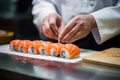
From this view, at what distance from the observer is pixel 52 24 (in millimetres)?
1133

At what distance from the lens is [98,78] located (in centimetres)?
73

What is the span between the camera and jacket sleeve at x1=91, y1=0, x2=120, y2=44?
1.07 m

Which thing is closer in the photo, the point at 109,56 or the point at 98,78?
the point at 98,78

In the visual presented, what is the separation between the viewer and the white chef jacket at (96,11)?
108 cm

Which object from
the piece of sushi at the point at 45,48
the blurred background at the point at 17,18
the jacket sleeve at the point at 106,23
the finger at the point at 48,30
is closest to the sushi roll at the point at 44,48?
the piece of sushi at the point at 45,48

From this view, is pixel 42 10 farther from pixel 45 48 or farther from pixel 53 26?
pixel 45 48

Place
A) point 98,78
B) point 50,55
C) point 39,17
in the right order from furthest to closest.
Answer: point 39,17 < point 50,55 < point 98,78

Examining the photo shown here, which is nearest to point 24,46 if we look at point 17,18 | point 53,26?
point 53,26

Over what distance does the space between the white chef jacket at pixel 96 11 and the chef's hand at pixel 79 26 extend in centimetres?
3

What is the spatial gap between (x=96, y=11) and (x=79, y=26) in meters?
0.14

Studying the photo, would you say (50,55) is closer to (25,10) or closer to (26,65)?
(26,65)

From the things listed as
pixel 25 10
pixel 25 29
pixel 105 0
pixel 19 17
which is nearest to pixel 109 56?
pixel 105 0

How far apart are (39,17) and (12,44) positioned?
0.98 ft

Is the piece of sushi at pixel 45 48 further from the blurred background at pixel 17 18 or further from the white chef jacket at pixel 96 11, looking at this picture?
Result: the blurred background at pixel 17 18
